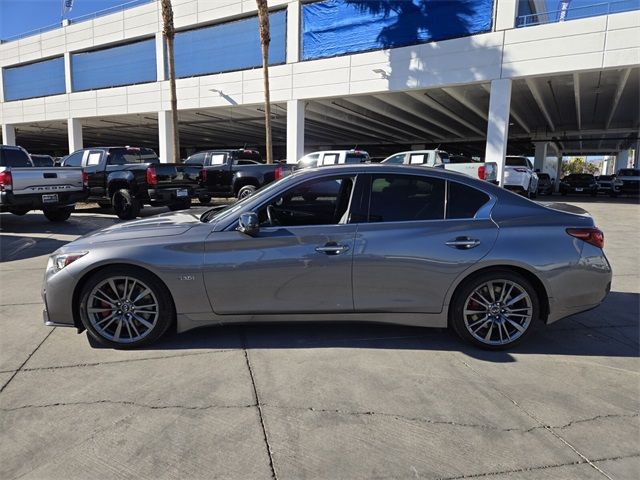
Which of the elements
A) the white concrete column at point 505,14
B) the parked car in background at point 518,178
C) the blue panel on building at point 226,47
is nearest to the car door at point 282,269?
the white concrete column at point 505,14

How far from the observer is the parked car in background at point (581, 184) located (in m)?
27.0

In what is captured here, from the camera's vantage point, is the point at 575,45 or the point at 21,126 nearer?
the point at 575,45

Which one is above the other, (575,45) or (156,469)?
(575,45)

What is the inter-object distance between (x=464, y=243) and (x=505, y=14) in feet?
56.2

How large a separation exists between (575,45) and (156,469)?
19.2 m

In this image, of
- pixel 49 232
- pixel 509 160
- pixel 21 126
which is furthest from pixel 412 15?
pixel 21 126

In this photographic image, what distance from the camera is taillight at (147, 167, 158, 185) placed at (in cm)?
1157

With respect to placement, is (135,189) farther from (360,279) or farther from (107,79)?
(107,79)

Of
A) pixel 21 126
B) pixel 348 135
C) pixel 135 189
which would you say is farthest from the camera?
pixel 348 135

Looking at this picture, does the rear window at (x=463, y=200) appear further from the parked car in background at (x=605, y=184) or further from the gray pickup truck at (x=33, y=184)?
the parked car in background at (x=605, y=184)

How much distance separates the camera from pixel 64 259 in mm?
3691

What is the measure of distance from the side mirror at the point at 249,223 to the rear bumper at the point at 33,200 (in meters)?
7.96

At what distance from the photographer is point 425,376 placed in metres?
3.33

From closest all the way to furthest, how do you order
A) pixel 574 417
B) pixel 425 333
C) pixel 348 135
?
pixel 574 417
pixel 425 333
pixel 348 135
